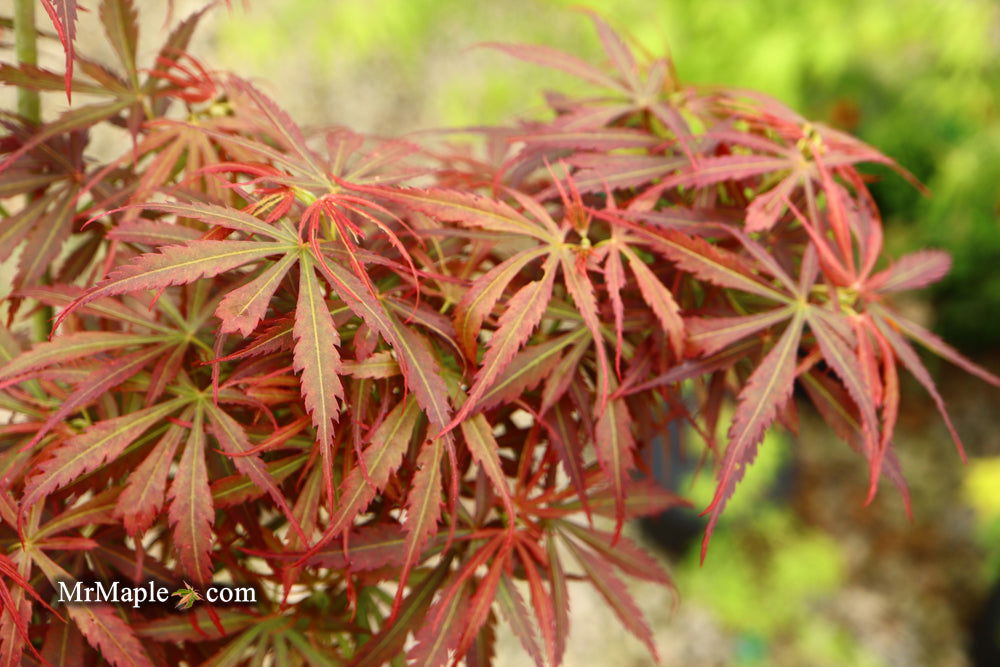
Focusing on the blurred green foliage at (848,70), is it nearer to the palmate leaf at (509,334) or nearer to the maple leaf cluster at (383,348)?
the maple leaf cluster at (383,348)

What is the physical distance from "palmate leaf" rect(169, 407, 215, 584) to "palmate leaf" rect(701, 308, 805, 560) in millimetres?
294

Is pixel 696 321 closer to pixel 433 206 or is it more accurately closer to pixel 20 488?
pixel 433 206

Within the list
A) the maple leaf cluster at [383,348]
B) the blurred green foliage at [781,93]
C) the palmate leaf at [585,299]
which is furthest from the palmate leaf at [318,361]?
the blurred green foliage at [781,93]

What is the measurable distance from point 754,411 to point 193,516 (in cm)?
35

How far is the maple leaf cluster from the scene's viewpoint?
1.56ft

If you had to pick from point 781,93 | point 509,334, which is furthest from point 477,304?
point 781,93

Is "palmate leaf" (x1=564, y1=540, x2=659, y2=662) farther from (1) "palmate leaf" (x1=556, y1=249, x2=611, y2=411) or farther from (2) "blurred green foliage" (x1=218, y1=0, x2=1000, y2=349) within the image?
(2) "blurred green foliage" (x1=218, y1=0, x2=1000, y2=349)

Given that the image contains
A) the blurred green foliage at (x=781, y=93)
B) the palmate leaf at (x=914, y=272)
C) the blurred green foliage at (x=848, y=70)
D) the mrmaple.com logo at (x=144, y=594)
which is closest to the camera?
the mrmaple.com logo at (x=144, y=594)

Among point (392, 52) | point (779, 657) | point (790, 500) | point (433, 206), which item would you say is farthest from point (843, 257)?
point (392, 52)

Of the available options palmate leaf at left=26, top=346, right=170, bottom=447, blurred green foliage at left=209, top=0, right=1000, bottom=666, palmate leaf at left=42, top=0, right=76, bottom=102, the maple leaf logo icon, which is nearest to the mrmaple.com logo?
the maple leaf logo icon

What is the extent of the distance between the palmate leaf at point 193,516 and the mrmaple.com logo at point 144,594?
0.14ft

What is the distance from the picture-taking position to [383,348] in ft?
1.68

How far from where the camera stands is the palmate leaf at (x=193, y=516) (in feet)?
1.58

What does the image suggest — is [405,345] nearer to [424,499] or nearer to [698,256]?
[424,499]
